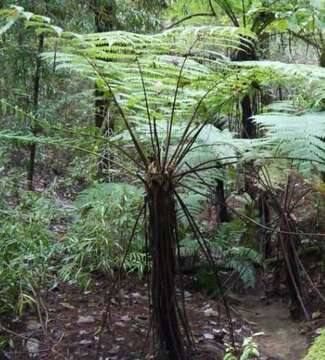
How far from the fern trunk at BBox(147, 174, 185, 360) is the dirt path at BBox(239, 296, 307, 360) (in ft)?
2.19

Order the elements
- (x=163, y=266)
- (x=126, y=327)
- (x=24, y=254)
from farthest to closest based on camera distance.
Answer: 1. (x=24, y=254)
2. (x=126, y=327)
3. (x=163, y=266)

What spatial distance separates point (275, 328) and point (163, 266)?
3.81 ft

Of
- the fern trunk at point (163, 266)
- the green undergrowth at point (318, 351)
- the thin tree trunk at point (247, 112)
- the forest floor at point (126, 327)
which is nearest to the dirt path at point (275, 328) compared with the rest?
the forest floor at point (126, 327)

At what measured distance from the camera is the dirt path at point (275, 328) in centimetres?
253

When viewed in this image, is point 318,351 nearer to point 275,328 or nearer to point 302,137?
point 302,137

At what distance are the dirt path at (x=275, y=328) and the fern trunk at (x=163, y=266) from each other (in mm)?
669

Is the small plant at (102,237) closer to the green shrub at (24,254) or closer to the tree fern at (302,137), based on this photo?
the green shrub at (24,254)

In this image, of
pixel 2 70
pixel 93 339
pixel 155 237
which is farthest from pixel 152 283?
pixel 2 70

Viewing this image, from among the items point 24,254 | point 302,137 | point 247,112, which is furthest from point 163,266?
point 247,112

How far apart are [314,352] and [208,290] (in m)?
2.05

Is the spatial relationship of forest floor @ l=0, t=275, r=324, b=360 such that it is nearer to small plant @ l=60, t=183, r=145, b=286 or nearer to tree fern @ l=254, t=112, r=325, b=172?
small plant @ l=60, t=183, r=145, b=286

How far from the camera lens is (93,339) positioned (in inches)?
96.4

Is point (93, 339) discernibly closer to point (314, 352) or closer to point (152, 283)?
point (152, 283)

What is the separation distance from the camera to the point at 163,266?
77.2 inches
